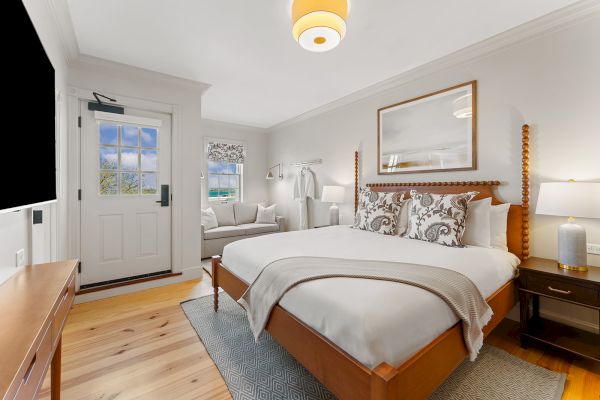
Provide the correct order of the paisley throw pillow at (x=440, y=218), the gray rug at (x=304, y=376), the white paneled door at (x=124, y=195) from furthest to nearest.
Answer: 1. the white paneled door at (x=124, y=195)
2. the paisley throw pillow at (x=440, y=218)
3. the gray rug at (x=304, y=376)

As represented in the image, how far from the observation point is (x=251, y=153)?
5.89 m

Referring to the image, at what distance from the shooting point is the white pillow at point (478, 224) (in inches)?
90.8

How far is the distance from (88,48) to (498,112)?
13.0 ft

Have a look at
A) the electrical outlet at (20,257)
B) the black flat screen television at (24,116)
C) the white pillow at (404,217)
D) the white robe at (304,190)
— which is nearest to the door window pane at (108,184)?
the black flat screen television at (24,116)

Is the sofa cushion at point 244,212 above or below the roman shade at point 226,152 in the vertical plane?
below

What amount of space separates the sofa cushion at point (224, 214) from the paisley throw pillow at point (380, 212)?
2.76m

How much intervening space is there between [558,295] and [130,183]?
13.5ft

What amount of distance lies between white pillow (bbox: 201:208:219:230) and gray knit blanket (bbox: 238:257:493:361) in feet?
9.92

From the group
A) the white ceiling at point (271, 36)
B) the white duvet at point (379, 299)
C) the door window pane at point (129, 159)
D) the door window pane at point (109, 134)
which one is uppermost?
the white ceiling at point (271, 36)

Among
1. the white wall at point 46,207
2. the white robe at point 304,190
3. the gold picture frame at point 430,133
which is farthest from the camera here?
the white robe at point 304,190

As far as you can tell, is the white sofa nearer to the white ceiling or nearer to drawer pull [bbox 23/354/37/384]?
the white ceiling

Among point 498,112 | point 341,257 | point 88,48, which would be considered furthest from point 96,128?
point 498,112

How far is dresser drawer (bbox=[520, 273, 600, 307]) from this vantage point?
172cm

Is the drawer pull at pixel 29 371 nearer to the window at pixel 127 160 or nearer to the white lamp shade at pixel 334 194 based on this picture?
the window at pixel 127 160
